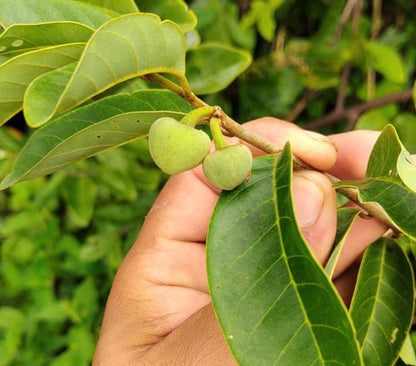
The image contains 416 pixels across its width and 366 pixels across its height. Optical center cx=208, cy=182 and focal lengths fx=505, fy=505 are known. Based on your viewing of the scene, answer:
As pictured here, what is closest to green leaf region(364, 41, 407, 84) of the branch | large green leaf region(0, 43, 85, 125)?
the branch

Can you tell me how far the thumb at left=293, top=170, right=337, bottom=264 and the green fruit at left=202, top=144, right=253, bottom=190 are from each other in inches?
9.6

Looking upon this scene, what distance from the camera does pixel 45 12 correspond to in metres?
0.81

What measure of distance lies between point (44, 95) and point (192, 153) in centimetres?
23

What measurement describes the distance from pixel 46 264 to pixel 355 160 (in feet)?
4.72

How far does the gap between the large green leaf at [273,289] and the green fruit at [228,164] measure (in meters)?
0.06

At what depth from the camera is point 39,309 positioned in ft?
7.06

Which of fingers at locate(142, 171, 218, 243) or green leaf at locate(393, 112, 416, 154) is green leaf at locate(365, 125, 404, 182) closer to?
fingers at locate(142, 171, 218, 243)

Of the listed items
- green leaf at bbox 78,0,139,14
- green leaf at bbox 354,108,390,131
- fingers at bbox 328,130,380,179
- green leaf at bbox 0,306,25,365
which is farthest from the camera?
green leaf at bbox 354,108,390,131

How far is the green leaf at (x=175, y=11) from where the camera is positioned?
1085 millimetres

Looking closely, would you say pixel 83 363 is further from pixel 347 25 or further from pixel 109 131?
pixel 347 25

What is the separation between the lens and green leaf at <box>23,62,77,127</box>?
639 mm

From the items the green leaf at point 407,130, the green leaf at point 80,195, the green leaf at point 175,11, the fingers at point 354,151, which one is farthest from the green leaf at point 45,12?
the green leaf at point 407,130

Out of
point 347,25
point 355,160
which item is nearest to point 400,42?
point 347,25

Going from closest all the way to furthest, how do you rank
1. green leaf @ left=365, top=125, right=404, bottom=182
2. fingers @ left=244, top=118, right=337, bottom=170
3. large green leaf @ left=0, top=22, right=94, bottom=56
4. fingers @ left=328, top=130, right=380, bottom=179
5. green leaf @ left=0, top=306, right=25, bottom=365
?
large green leaf @ left=0, top=22, right=94, bottom=56, green leaf @ left=365, top=125, right=404, bottom=182, fingers @ left=244, top=118, right=337, bottom=170, fingers @ left=328, top=130, right=380, bottom=179, green leaf @ left=0, top=306, right=25, bottom=365
